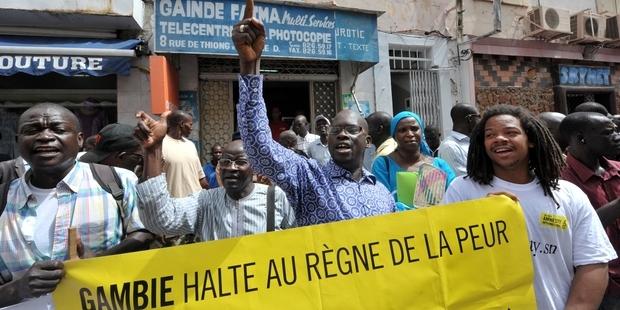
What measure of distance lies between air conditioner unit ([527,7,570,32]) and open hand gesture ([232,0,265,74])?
9734 mm

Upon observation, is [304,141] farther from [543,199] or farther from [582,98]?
[582,98]

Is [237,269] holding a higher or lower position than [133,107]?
lower

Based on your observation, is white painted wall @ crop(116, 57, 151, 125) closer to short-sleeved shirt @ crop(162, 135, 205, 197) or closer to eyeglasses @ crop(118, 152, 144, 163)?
short-sleeved shirt @ crop(162, 135, 205, 197)

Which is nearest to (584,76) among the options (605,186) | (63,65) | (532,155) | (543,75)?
(543,75)

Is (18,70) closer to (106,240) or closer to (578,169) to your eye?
(106,240)

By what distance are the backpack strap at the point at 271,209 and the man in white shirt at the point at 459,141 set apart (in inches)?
70.1

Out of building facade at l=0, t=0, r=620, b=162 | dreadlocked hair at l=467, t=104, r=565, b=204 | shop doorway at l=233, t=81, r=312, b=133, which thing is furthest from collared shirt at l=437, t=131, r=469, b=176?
shop doorway at l=233, t=81, r=312, b=133

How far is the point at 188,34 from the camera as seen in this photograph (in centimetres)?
680

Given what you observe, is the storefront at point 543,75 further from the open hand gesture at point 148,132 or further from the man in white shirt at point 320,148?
the open hand gesture at point 148,132

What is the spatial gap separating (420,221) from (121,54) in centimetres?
589

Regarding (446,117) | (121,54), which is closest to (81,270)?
(121,54)

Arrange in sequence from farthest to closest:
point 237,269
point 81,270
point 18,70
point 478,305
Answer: point 18,70 → point 478,305 → point 237,269 → point 81,270

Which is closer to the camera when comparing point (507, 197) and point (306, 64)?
point (507, 197)

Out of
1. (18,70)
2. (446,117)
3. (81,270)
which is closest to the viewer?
(81,270)
